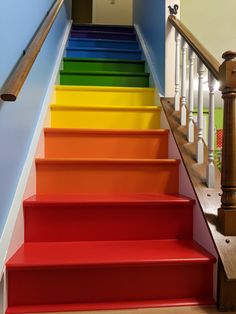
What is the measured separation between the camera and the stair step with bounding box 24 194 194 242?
55.9 inches

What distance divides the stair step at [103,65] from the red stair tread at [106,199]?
1703 millimetres

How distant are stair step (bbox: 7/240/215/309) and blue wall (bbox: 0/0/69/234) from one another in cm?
23

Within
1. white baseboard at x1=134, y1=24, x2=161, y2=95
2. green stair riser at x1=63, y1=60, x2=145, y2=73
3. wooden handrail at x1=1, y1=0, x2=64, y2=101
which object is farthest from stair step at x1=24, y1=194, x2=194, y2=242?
green stair riser at x1=63, y1=60, x2=145, y2=73

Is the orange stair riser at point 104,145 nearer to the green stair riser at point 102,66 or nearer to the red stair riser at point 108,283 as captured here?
the red stair riser at point 108,283

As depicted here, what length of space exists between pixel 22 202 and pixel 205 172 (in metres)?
0.95

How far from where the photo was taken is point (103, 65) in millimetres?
2982

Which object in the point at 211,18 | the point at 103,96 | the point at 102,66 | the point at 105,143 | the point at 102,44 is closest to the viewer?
the point at 105,143

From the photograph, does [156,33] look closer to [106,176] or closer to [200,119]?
[200,119]

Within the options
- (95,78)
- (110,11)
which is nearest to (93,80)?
(95,78)

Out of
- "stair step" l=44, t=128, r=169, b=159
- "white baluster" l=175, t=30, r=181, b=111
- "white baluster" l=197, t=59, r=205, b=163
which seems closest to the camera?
"white baluster" l=197, t=59, r=205, b=163

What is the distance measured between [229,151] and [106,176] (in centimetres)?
71

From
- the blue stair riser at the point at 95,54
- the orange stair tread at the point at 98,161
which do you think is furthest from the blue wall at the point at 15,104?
the blue stair riser at the point at 95,54

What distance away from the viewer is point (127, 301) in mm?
1216

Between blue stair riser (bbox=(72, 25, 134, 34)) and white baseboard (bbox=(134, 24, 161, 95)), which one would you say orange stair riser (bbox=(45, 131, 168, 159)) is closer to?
white baseboard (bbox=(134, 24, 161, 95))
